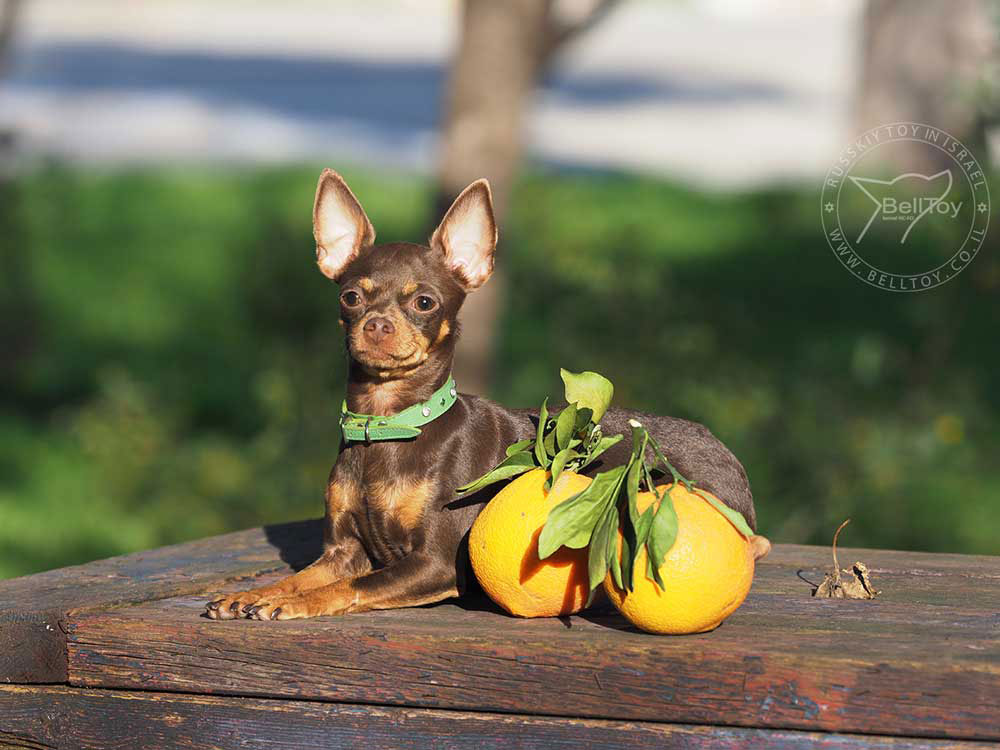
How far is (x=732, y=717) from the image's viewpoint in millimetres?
3025

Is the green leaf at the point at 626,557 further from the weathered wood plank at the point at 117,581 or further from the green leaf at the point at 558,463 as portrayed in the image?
the weathered wood plank at the point at 117,581

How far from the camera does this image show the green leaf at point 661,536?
3.08 meters

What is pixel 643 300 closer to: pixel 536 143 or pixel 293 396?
pixel 293 396

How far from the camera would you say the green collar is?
12.1 feet

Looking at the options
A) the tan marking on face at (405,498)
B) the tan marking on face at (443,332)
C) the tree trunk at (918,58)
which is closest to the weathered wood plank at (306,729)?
the tan marking on face at (405,498)

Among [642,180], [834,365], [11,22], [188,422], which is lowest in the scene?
[188,422]

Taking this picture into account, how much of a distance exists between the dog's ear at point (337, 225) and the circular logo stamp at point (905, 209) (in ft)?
16.6

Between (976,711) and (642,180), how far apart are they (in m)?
11.2

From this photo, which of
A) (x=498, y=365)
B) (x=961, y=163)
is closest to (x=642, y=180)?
(x=498, y=365)

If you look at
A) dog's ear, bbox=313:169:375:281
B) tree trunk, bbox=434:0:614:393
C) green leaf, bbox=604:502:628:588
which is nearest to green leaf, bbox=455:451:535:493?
green leaf, bbox=604:502:628:588

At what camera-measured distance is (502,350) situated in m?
10.3

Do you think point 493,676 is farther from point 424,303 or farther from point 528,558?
point 424,303

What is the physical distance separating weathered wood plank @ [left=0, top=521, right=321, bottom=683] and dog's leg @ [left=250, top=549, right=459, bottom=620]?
47 centimetres

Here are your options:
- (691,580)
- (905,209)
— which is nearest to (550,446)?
(691,580)
